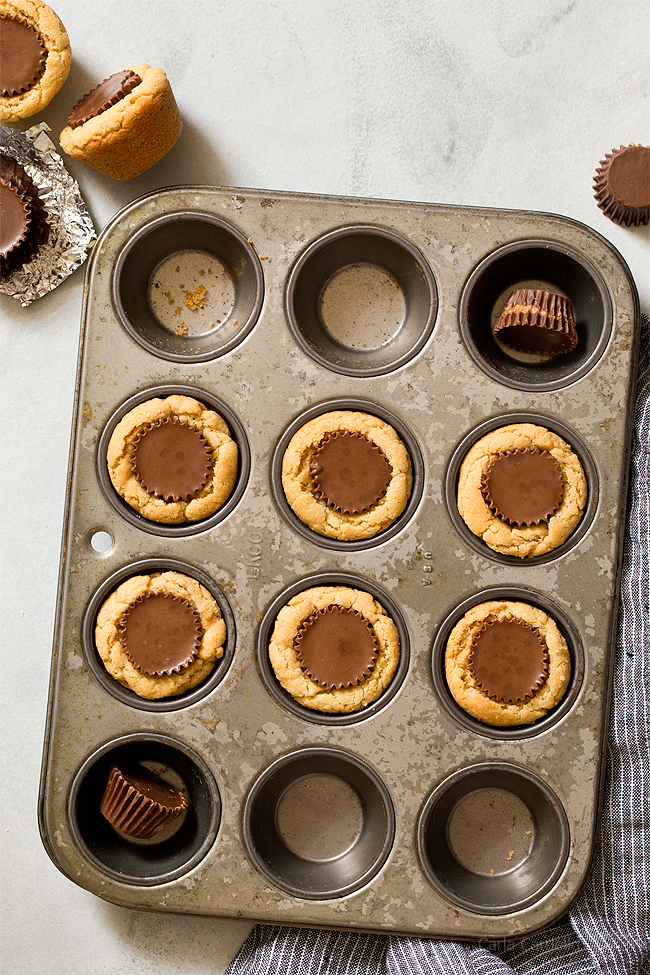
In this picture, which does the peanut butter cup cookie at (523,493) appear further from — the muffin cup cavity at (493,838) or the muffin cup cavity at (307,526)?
the muffin cup cavity at (493,838)

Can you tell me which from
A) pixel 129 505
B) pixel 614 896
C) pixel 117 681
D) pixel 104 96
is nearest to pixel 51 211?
pixel 104 96

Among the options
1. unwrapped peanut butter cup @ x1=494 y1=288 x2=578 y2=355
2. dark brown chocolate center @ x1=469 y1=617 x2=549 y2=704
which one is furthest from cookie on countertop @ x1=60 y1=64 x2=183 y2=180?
dark brown chocolate center @ x1=469 y1=617 x2=549 y2=704

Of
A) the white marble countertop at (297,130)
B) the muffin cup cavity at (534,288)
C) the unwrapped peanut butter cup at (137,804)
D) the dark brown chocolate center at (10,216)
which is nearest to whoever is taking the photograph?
the unwrapped peanut butter cup at (137,804)

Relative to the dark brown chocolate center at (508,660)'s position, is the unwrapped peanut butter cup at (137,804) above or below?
below

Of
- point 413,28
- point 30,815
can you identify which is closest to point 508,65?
point 413,28

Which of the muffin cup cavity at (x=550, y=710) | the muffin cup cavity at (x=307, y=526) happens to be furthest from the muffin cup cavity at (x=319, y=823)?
the muffin cup cavity at (x=307, y=526)

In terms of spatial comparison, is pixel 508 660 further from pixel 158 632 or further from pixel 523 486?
pixel 158 632
